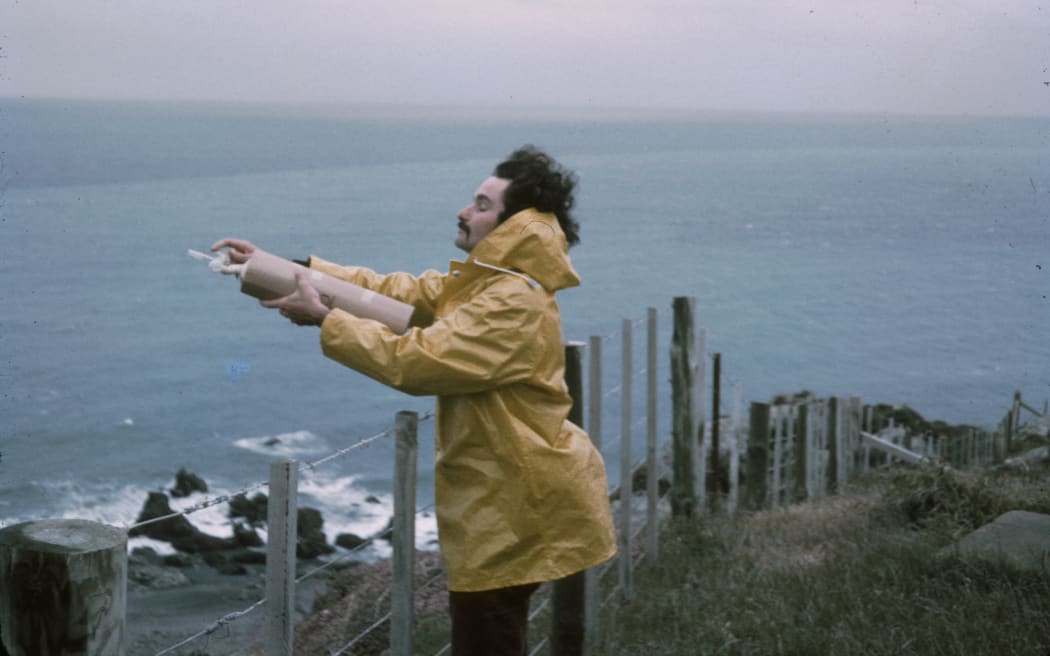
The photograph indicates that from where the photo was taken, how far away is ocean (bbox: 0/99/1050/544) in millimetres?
37250

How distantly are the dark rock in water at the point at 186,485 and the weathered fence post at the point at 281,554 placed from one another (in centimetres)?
2113

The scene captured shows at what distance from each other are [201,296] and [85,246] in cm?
2142

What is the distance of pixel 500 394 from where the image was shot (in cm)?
339

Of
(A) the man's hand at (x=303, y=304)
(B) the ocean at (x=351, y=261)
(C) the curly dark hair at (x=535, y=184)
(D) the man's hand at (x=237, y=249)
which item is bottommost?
(B) the ocean at (x=351, y=261)

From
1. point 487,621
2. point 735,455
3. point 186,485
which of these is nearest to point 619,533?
point 487,621

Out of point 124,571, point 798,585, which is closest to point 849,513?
point 798,585

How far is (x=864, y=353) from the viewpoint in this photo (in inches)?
2159

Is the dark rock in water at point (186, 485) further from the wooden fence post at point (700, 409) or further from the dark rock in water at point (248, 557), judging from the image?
the wooden fence post at point (700, 409)

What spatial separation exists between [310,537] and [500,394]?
1435 cm

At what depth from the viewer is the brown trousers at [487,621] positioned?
350cm

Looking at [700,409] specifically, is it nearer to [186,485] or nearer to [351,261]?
[186,485]

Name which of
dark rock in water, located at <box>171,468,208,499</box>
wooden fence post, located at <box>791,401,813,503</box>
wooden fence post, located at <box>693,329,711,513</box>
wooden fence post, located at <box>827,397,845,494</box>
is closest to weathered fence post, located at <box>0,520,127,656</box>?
wooden fence post, located at <box>693,329,711,513</box>

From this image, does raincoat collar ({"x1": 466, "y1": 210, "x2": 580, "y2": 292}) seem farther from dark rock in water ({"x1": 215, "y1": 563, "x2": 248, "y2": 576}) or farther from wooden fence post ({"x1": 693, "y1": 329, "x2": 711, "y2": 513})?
dark rock in water ({"x1": 215, "y1": 563, "x2": 248, "y2": 576})

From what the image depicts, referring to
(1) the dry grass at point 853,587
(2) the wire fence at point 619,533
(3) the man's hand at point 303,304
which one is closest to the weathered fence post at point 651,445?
(2) the wire fence at point 619,533
